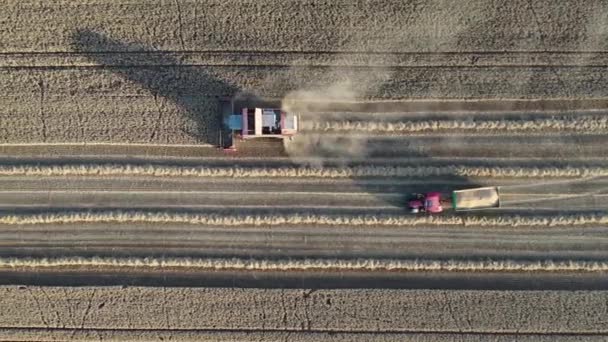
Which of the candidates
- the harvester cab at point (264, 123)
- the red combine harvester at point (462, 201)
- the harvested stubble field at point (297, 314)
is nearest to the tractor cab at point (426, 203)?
the red combine harvester at point (462, 201)

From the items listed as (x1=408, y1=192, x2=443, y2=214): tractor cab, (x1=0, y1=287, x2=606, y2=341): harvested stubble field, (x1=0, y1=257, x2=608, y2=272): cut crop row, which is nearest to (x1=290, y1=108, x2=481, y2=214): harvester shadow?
(x1=408, y1=192, x2=443, y2=214): tractor cab

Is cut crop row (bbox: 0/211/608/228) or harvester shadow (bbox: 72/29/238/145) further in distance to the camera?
harvester shadow (bbox: 72/29/238/145)

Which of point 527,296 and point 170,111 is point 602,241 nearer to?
point 527,296

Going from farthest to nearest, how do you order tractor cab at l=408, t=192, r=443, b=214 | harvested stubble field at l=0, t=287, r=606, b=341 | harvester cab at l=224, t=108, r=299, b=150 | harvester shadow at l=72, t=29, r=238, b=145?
1. harvester shadow at l=72, t=29, r=238, b=145
2. harvested stubble field at l=0, t=287, r=606, b=341
3. tractor cab at l=408, t=192, r=443, b=214
4. harvester cab at l=224, t=108, r=299, b=150

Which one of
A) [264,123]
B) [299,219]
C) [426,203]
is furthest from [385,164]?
[264,123]

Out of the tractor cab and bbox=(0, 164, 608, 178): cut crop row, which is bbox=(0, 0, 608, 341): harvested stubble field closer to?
bbox=(0, 164, 608, 178): cut crop row
